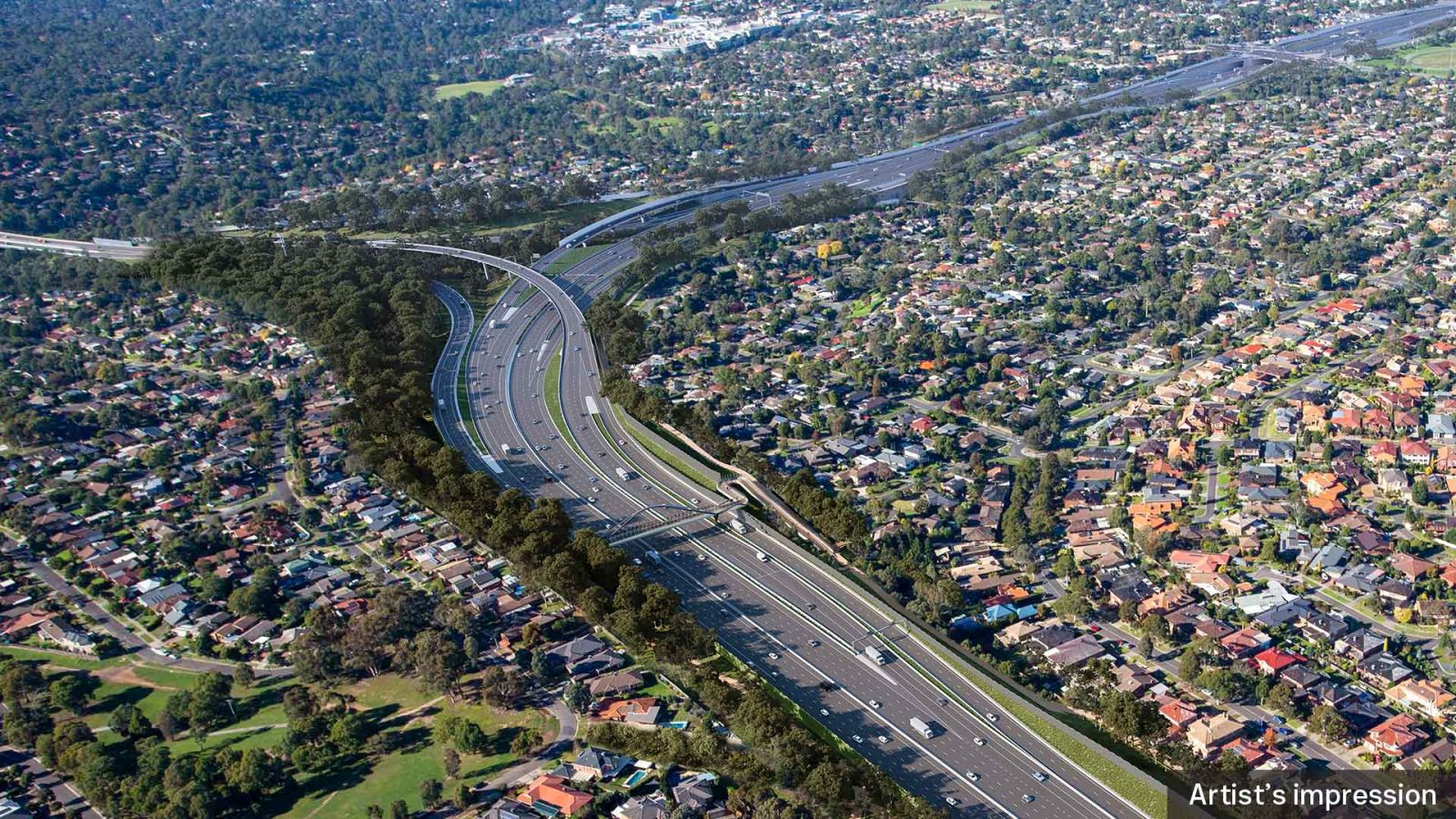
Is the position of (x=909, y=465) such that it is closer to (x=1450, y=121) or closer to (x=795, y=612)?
(x=795, y=612)

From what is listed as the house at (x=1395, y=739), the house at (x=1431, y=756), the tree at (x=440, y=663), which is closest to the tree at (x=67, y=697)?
the tree at (x=440, y=663)

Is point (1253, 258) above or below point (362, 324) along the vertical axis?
below

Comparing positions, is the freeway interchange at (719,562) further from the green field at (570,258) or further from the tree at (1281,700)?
the tree at (1281,700)

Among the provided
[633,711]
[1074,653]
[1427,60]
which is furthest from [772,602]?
[1427,60]

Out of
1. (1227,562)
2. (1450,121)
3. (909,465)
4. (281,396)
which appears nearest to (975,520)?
(909,465)

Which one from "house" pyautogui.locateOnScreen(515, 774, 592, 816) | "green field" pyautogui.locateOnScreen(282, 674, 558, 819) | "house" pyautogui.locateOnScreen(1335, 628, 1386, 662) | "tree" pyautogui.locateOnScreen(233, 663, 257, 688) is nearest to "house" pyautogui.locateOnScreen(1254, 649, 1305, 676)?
"house" pyautogui.locateOnScreen(1335, 628, 1386, 662)
